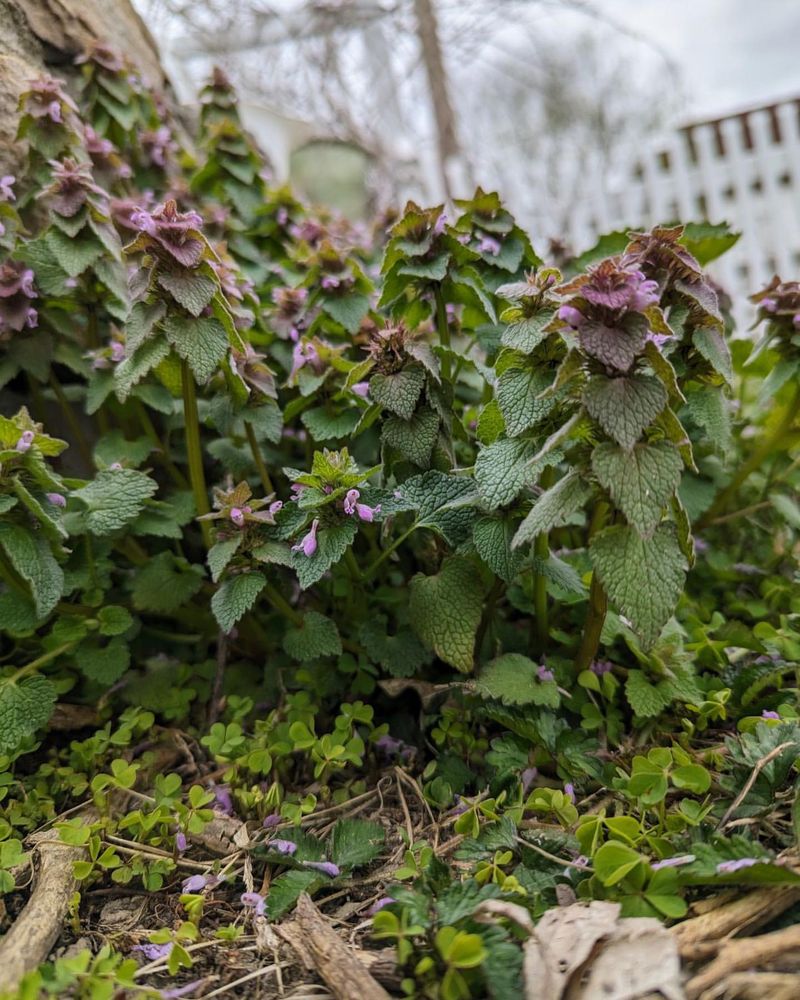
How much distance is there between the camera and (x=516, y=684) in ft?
4.42

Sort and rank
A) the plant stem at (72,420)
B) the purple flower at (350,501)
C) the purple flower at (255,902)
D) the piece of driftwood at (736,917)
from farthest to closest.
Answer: the plant stem at (72,420) → the purple flower at (350,501) → the purple flower at (255,902) → the piece of driftwood at (736,917)

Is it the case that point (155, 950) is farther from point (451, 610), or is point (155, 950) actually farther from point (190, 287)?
point (190, 287)

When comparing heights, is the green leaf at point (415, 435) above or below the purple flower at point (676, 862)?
above

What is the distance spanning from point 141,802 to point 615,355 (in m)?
1.20

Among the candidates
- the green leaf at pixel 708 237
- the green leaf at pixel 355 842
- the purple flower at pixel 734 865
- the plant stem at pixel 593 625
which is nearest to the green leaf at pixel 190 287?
the plant stem at pixel 593 625

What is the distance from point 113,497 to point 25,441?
204 mm

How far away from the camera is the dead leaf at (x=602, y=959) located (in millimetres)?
855

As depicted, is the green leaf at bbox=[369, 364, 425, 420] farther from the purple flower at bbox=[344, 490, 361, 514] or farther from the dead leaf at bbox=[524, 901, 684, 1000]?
the dead leaf at bbox=[524, 901, 684, 1000]

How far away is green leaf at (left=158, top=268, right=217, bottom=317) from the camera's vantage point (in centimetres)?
127

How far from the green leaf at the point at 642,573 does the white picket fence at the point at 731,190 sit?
5725 mm

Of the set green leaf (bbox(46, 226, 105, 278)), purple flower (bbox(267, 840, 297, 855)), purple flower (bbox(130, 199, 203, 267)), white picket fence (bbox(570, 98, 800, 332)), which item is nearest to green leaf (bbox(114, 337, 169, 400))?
purple flower (bbox(130, 199, 203, 267))

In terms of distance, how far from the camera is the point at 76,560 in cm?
157

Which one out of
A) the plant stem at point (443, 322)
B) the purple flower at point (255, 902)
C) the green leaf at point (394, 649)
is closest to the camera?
the purple flower at point (255, 902)

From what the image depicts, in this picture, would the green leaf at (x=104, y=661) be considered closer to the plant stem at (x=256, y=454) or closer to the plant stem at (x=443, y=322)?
the plant stem at (x=256, y=454)
